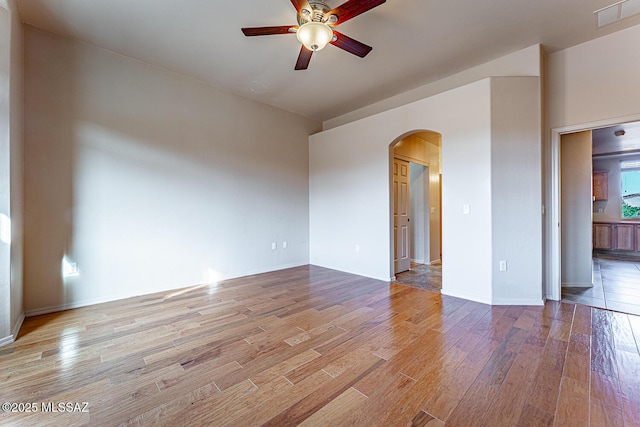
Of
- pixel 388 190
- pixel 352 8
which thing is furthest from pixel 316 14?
pixel 388 190

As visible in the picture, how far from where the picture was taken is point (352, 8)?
6.81 feet

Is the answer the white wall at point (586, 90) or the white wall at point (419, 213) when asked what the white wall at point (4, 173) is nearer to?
the white wall at point (586, 90)

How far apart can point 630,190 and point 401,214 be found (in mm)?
7246

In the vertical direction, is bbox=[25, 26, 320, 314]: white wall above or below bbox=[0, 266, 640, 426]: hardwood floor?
above

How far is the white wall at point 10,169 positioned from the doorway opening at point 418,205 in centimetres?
461

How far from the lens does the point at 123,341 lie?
88.4 inches

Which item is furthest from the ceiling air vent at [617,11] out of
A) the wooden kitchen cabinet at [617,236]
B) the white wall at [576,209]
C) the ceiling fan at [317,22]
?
the wooden kitchen cabinet at [617,236]

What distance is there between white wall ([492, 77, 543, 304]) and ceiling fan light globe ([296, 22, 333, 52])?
212 centimetres

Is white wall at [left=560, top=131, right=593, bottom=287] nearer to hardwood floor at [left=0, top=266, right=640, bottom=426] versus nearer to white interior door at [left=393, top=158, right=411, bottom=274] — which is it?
hardwood floor at [left=0, top=266, right=640, bottom=426]

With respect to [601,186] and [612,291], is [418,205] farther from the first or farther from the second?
[601,186]

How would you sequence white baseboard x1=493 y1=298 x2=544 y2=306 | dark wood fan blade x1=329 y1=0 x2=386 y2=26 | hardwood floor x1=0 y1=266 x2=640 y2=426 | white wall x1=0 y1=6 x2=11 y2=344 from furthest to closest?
white baseboard x1=493 y1=298 x2=544 y2=306
white wall x1=0 y1=6 x2=11 y2=344
dark wood fan blade x1=329 y1=0 x2=386 y2=26
hardwood floor x1=0 y1=266 x2=640 y2=426

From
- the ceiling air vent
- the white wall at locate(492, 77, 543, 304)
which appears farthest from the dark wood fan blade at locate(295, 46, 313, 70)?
the ceiling air vent

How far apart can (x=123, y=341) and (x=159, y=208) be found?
1.83 m

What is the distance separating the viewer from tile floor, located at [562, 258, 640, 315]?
302 cm
